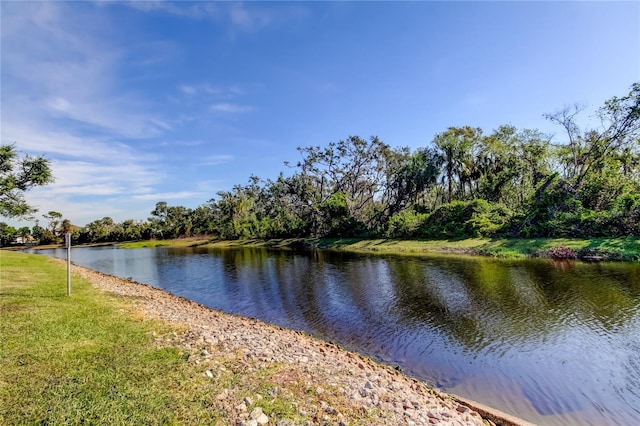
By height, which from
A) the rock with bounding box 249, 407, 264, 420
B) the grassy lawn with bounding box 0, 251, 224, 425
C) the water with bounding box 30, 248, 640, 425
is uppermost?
the grassy lawn with bounding box 0, 251, 224, 425

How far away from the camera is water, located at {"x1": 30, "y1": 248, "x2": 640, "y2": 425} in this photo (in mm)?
7957

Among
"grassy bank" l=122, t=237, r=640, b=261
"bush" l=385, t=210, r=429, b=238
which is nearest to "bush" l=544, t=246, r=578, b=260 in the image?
"grassy bank" l=122, t=237, r=640, b=261

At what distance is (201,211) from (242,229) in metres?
27.9

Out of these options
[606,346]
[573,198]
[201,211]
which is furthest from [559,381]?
[201,211]

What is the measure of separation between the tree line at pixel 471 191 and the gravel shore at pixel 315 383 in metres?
14.1

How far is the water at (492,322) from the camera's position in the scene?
7957 mm

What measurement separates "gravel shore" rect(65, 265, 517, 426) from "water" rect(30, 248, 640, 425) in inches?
63.8

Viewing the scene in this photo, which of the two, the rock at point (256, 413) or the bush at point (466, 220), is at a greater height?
the bush at point (466, 220)

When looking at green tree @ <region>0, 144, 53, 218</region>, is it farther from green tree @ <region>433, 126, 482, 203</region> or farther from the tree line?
green tree @ <region>433, 126, 482, 203</region>

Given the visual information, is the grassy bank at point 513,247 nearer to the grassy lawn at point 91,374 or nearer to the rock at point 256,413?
the rock at point 256,413

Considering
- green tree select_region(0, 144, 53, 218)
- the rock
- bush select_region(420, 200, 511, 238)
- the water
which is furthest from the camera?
bush select_region(420, 200, 511, 238)

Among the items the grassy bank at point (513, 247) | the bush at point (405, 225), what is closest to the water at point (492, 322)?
the grassy bank at point (513, 247)

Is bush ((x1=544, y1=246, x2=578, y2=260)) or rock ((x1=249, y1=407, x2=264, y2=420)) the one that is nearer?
rock ((x1=249, y1=407, x2=264, y2=420))

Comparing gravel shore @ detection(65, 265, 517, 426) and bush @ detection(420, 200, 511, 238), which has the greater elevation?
bush @ detection(420, 200, 511, 238)
